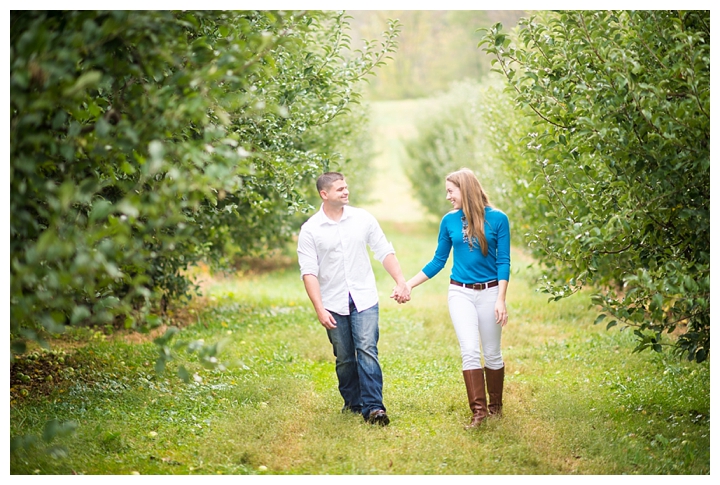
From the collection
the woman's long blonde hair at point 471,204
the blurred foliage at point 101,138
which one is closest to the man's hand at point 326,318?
the woman's long blonde hair at point 471,204

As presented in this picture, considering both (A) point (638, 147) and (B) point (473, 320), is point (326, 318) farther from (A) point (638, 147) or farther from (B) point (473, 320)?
(A) point (638, 147)

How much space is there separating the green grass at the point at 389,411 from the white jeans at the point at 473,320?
1.86ft

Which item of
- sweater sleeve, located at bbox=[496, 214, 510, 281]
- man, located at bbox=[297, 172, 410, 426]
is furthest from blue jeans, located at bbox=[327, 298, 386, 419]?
sweater sleeve, located at bbox=[496, 214, 510, 281]

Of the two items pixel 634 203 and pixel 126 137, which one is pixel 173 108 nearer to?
pixel 126 137

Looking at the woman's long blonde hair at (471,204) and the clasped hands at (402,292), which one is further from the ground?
the woman's long blonde hair at (471,204)

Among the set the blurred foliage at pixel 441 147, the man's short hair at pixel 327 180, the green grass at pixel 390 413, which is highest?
the man's short hair at pixel 327 180

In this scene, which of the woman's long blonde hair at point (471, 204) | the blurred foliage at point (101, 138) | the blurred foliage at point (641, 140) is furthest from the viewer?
the woman's long blonde hair at point (471, 204)

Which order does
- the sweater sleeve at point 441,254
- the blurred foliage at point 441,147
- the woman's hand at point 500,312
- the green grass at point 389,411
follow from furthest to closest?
the blurred foliage at point 441,147 < the sweater sleeve at point 441,254 < the woman's hand at point 500,312 < the green grass at point 389,411

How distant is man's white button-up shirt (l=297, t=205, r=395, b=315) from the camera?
227 inches

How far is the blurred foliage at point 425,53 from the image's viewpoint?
160 ft

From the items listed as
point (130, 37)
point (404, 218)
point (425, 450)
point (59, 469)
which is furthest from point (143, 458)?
point (404, 218)

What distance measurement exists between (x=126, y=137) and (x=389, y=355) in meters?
5.74

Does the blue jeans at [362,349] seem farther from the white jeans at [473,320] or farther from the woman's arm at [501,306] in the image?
the woman's arm at [501,306]

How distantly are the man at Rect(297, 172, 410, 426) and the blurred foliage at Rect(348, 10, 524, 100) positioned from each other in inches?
1726
